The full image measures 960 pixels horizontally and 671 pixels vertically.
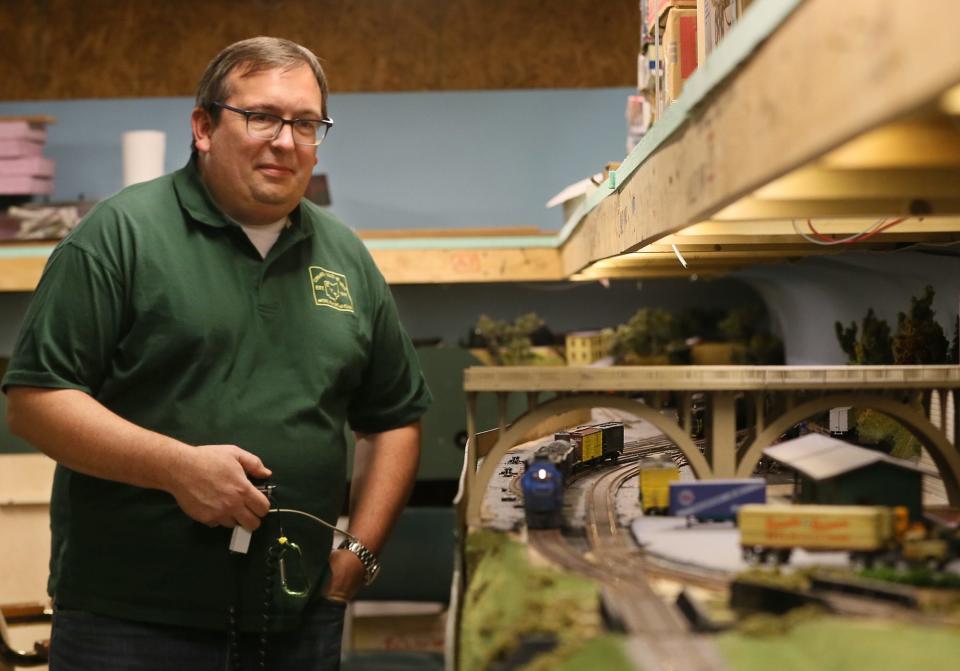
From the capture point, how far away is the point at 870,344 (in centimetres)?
327

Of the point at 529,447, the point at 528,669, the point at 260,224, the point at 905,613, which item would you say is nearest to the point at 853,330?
the point at 529,447

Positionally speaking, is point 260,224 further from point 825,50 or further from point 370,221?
point 370,221

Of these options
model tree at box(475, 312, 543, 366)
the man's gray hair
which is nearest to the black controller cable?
the man's gray hair

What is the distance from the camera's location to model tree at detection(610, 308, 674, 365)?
515cm

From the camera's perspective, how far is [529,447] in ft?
9.39

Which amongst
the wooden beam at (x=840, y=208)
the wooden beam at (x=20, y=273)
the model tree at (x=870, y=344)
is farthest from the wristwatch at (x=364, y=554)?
the wooden beam at (x=20, y=273)

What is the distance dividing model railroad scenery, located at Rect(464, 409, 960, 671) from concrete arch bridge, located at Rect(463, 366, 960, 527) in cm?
7

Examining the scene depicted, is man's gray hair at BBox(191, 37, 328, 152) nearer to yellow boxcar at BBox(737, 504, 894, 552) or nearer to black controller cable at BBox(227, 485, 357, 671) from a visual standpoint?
black controller cable at BBox(227, 485, 357, 671)

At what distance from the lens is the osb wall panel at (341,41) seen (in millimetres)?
5527

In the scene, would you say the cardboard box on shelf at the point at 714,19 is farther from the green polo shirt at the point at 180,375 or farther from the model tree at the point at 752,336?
the model tree at the point at 752,336

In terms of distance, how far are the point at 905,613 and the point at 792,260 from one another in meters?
2.36

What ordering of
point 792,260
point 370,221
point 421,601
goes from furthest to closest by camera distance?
point 370,221 → point 421,601 → point 792,260

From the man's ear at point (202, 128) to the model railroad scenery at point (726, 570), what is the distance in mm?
933

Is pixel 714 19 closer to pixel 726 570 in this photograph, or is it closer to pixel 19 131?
pixel 726 570
